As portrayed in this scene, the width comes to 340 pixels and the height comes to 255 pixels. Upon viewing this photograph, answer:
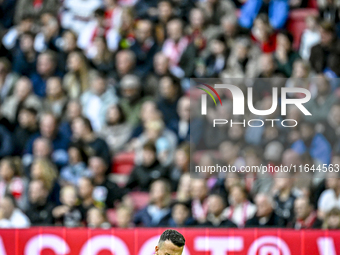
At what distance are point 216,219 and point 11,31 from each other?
A: 5.25 metres

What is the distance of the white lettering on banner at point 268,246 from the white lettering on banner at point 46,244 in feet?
5.84

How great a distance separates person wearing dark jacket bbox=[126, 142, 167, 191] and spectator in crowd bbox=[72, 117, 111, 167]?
1.61 ft

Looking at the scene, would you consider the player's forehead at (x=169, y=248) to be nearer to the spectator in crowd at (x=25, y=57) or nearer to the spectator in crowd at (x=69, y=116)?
the spectator in crowd at (x=69, y=116)

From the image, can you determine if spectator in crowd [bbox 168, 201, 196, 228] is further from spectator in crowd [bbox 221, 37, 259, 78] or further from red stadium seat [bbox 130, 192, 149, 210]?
spectator in crowd [bbox 221, 37, 259, 78]

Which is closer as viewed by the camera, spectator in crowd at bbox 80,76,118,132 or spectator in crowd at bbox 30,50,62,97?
spectator in crowd at bbox 80,76,118,132

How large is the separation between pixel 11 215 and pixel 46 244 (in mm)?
2248

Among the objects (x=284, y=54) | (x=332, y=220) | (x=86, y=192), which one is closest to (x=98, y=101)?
(x=86, y=192)

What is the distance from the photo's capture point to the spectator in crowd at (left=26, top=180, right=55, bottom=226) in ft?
22.9

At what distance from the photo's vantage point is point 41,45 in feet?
29.5

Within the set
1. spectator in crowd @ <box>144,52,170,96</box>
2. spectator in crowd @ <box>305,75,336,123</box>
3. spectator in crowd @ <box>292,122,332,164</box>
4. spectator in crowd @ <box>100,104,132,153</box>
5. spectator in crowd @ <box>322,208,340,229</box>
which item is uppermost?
spectator in crowd @ <box>144,52,170,96</box>

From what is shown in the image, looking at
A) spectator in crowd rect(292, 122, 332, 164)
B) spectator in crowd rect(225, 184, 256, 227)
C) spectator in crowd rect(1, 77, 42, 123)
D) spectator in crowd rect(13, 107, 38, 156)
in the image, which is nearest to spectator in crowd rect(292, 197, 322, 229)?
spectator in crowd rect(225, 184, 256, 227)

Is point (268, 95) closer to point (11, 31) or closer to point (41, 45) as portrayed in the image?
point (41, 45)

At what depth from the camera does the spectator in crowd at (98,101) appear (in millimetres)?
8164

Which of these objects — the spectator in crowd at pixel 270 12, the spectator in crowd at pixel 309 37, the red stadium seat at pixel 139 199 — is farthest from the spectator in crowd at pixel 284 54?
the red stadium seat at pixel 139 199
